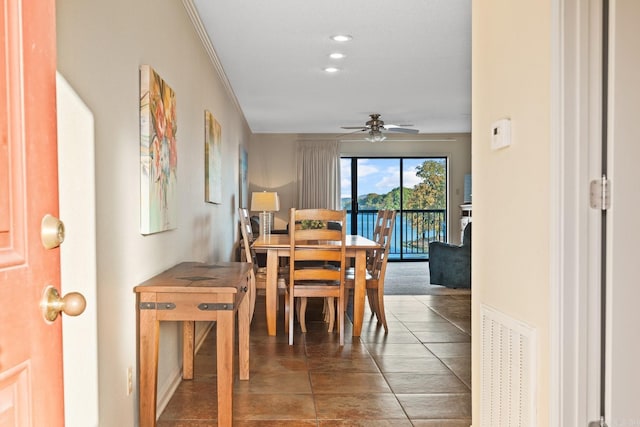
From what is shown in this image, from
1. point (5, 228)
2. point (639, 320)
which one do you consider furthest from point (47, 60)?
point (639, 320)

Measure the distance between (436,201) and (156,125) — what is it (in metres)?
8.63

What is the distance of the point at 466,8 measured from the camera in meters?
3.82

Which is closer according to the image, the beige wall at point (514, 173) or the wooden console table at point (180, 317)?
the beige wall at point (514, 173)

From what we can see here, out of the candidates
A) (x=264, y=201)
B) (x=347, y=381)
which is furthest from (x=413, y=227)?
(x=347, y=381)

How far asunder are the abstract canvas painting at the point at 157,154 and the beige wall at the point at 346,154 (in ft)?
22.9

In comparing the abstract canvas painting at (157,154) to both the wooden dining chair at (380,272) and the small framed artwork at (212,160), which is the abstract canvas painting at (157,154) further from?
the wooden dining chair at (380,272)

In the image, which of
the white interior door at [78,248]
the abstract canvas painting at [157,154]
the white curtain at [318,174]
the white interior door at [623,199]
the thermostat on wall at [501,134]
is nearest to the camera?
the white interior door at [623,199]

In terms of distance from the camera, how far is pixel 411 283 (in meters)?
7.67

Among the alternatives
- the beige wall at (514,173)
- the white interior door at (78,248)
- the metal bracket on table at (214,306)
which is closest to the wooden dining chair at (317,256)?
the metal bracket on table at (214,306)

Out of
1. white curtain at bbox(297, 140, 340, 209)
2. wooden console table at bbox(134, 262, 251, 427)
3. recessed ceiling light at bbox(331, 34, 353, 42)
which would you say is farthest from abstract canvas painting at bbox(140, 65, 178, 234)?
white curtain at bbox(297, 140, 340, 209)

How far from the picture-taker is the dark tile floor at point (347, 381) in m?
2.74

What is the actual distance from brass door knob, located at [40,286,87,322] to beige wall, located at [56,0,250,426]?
0.94m

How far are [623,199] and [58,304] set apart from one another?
4.65 feet

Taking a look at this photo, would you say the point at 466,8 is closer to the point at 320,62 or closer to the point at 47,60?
the point at 320,62
